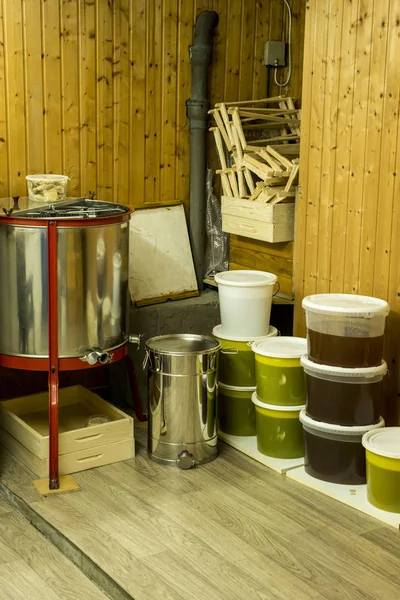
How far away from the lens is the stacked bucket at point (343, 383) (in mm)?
3789

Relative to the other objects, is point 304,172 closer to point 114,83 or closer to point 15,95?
point 114,83

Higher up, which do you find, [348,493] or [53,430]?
[53,430]

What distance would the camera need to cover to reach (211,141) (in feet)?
17.8

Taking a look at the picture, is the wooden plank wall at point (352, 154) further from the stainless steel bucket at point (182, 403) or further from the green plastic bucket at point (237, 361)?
the stainless steel bucket at point (182, 403)

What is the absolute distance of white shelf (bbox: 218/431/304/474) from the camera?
4.11 m

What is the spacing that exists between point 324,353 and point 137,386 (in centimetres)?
131

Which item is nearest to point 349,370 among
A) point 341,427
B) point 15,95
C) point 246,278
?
point 341,427

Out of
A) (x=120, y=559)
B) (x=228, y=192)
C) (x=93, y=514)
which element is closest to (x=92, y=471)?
(x=93, y=514)

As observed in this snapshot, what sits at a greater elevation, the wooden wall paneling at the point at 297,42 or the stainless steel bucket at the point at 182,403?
the wooden wall paneling at the point at 297,42

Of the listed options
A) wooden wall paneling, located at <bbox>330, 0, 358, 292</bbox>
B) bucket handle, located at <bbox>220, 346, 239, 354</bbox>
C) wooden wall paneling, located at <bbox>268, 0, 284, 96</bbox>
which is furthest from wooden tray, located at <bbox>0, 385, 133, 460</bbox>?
wooden wall paneling, located at <bbox>268, 0, 284, 96</bbox>

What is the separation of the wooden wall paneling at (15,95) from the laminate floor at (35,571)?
1965mm

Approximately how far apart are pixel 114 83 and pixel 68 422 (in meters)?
1.97

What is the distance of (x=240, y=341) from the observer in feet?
14.4

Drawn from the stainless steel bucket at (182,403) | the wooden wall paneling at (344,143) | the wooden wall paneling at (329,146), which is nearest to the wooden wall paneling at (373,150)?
the wooden wall paneling at (344,143)
